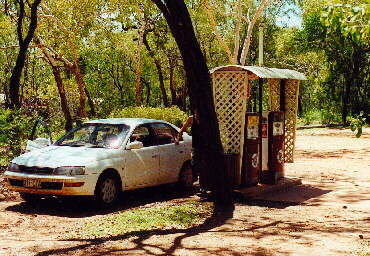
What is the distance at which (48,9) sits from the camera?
25578 millimetres

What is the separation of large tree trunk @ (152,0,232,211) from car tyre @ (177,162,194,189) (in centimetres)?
188

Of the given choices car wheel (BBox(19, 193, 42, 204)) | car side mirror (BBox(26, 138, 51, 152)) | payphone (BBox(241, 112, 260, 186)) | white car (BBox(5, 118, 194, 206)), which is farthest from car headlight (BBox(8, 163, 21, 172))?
payphone (BBox(241, 112, 260, 186))

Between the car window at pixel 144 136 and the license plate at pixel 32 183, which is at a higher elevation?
the car window at pixel 144 136

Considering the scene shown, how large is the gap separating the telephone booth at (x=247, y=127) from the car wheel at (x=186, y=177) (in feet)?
3.88

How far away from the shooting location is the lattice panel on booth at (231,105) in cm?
1094

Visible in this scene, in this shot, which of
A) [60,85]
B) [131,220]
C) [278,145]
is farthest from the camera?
[60,85]

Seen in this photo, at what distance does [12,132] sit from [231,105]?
604 centimetres

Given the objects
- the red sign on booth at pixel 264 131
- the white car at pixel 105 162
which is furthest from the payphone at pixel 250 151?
the white car at pixel 105 162

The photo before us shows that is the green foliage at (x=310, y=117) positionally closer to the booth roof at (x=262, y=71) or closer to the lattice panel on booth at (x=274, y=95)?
the lattice panel on booth at (x=274, y=95)

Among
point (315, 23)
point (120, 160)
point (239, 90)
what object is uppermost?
point (315, 23)

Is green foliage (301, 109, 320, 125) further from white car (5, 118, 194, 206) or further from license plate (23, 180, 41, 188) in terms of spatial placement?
license plate (23, 180, 41, 188)

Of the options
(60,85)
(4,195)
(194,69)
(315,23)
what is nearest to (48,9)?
(60,85)

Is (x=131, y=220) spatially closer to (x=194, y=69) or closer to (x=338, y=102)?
(x=194, y=69)

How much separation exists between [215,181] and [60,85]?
2000 cm
